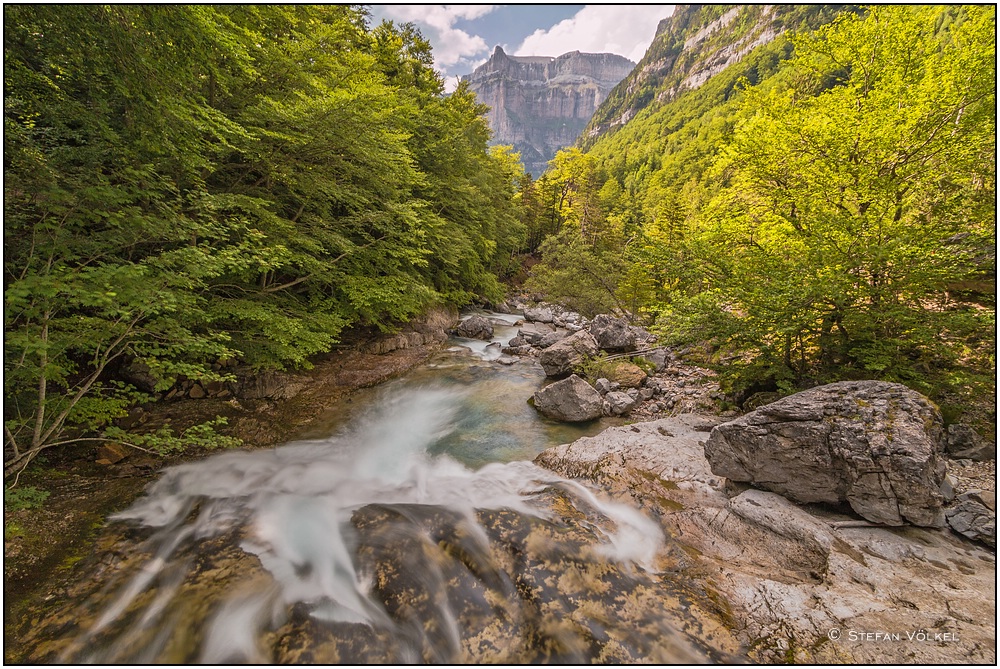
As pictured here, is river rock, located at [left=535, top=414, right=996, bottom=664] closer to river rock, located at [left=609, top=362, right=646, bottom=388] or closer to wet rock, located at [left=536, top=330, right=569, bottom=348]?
river rock, located at [left=609, top=362, right=646, bottom=388]

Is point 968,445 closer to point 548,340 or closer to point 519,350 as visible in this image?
point 519,350

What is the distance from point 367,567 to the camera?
4.26m

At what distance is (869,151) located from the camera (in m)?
7.16

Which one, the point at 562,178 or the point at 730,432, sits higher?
the point at 562,178

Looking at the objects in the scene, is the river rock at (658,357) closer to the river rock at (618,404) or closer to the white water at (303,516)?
the river rock at (618,404)

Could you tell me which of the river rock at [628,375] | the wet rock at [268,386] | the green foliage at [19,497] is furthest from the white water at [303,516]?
the river rock at [628,375]

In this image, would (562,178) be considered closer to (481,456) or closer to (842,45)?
(842,45)

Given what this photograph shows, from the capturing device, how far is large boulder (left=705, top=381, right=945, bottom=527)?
4.20 metres

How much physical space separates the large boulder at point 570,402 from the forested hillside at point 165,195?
492 centimetres

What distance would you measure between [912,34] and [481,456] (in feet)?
42.1

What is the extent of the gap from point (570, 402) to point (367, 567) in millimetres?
5807

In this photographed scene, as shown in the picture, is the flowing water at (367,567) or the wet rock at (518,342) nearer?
the flowing water at (367,567)

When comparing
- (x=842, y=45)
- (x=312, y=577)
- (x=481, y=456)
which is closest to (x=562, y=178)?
(x=842, y=45)

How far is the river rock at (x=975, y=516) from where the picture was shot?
407 centimetres
